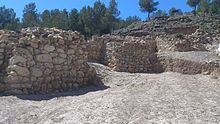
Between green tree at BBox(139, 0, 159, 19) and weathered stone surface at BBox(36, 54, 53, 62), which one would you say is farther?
green tree at BBox(139, 0, 159, 19)

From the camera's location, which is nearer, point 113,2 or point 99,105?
point 99,105

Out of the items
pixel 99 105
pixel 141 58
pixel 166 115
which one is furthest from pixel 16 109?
pixel 141 58

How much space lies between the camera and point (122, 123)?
725cm

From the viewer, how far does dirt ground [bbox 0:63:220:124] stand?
7.61m

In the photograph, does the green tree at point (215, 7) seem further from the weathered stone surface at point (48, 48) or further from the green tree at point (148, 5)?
the weathered stone surface at point (48, 48)

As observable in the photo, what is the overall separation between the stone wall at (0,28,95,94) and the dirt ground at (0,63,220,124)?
47 cm

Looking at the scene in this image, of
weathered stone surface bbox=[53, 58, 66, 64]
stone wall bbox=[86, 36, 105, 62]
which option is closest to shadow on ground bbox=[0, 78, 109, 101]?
weathered stone surface bbox=[53, 58, 66, 64]

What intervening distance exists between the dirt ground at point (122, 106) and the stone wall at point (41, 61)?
475 millimetres

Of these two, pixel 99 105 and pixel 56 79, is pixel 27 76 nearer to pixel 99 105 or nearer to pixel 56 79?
pixel 56 79

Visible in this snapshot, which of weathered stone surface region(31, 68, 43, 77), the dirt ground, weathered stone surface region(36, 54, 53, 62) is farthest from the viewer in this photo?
weathered stone surface region(36, 54, 53, 62)

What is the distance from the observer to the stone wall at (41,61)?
10.5 metres

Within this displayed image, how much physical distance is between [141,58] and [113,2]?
52304 millimetres

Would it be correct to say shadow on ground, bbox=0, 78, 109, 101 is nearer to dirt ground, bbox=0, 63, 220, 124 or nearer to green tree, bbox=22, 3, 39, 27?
dirt ground, bbox=0, 63, 220, 124

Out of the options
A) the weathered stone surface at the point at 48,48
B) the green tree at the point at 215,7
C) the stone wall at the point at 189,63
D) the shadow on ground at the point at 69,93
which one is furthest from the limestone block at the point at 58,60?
the green tree at the point at 215,7
